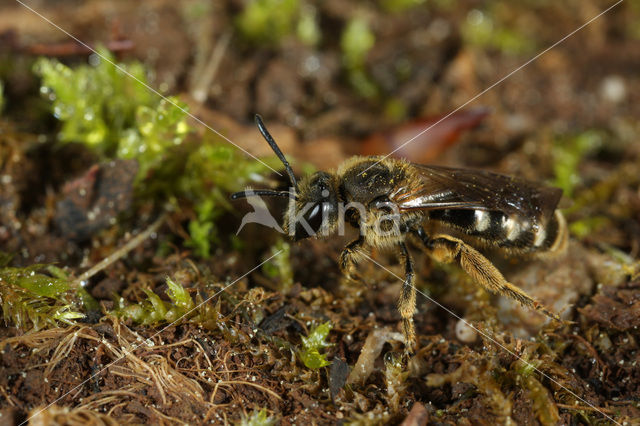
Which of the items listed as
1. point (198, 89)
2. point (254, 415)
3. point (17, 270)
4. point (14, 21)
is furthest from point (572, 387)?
point (14, 21)

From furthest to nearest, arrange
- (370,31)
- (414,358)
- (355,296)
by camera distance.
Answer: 1. (370,31)
2. (355,296)
3. (414,358)

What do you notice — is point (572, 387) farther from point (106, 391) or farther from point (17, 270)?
point (17, 270)

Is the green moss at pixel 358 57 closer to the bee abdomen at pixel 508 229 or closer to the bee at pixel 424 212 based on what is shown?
the bee at pixel 424 212

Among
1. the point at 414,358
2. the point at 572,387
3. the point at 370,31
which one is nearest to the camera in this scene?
the point at 572,387

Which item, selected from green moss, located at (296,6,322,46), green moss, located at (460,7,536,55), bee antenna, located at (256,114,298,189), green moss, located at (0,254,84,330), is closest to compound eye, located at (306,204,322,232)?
bee antenna, located at (256,114,298,189)

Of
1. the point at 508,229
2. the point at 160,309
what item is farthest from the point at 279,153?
the point at 508,229

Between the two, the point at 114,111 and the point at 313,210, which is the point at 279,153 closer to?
the point at 313,210

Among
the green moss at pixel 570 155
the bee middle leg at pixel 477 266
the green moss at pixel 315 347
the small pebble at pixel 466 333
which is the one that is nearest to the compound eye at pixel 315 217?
the green moss at pixel 315 347
